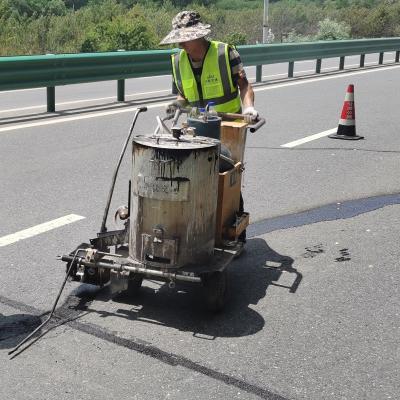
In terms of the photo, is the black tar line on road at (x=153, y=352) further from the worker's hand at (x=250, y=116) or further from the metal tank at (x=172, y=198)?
the worker's hand at (x=250, y=116)

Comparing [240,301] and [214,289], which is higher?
[214,289]

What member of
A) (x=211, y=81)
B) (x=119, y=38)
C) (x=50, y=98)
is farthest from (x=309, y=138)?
(x=119, y=38)

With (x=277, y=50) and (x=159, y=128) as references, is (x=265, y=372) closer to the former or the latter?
(x=159, y=128)

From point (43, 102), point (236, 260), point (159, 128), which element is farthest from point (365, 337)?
point (43, 102)

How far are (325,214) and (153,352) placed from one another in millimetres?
3089

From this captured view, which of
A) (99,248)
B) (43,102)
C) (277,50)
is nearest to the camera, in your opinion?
(99,248)

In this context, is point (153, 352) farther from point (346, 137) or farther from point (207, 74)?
point (346, 137)

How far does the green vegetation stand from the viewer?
930 inches

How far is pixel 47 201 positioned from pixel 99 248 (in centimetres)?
213

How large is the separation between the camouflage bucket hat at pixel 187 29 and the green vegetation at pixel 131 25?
1797 cm

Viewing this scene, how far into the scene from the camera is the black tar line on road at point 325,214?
6.01m

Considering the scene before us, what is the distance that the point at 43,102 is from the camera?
509 inches

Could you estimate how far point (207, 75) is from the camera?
5133 mm

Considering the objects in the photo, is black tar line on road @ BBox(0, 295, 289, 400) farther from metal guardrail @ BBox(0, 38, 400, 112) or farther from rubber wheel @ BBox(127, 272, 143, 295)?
metal guardrail @ BBox(0, 38, 400, 112)
